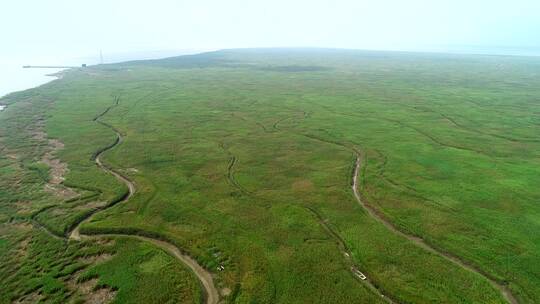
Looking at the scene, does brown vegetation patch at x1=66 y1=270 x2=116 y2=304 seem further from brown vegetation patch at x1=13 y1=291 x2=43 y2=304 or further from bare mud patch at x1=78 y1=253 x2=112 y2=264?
brown vegetation patch at x1=13 y1=291 x2=43 y2=304

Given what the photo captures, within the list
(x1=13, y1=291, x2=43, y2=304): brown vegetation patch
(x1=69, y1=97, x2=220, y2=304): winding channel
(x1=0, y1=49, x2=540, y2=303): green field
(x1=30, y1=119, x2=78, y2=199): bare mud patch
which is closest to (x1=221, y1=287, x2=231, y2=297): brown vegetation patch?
(x1=0, y1=49, x2=540, y2=303): green field

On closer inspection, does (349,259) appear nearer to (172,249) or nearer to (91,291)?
(172,249)

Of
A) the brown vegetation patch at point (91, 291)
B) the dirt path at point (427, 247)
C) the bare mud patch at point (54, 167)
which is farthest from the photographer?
the bare mud patch at point (54, 167)

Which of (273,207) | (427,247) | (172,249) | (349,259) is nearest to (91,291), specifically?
(172,249)

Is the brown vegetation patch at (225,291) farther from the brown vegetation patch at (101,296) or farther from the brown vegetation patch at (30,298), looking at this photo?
the brown vegetation patch at (30,298)

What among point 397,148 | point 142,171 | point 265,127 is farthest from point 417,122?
point 142,171

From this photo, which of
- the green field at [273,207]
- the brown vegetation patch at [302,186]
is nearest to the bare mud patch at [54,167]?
the green field at [273,207]

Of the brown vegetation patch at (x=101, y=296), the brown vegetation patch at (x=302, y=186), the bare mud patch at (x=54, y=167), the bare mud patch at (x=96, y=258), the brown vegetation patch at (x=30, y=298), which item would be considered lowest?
the brown vegetation patch at (x=101, y=296)

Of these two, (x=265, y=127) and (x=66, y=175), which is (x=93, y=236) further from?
(x=265, y=127)
